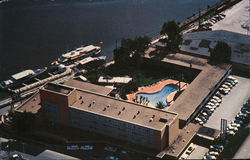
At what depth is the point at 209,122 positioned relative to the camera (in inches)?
1957

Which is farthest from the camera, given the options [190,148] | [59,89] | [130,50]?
[130,50]

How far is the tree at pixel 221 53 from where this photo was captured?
5794cm

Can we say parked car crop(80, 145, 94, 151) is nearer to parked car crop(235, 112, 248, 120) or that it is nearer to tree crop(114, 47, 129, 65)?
parked car crop(235, 112, 248, 120)

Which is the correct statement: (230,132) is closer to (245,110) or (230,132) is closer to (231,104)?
(245,110)

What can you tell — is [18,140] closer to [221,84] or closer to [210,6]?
[221,84]

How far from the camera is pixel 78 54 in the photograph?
2494 inches

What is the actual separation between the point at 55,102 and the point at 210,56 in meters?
21.2

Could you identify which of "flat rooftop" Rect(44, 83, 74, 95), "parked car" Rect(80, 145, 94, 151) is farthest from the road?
"flat rooftop" Rect(44, 83, 74, 95)

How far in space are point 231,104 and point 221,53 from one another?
8.01 metres

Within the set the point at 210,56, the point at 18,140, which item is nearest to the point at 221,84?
the point at 210,56

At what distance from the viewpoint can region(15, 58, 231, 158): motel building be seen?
44594 millimetres

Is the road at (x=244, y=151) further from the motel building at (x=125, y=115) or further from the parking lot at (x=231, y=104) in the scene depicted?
the parking lot at (x=231, y=104)

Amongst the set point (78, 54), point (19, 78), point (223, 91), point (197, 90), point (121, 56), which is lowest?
point (223, 91)

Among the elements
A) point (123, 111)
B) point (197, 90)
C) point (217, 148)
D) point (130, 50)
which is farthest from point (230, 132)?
point (130, 50)
